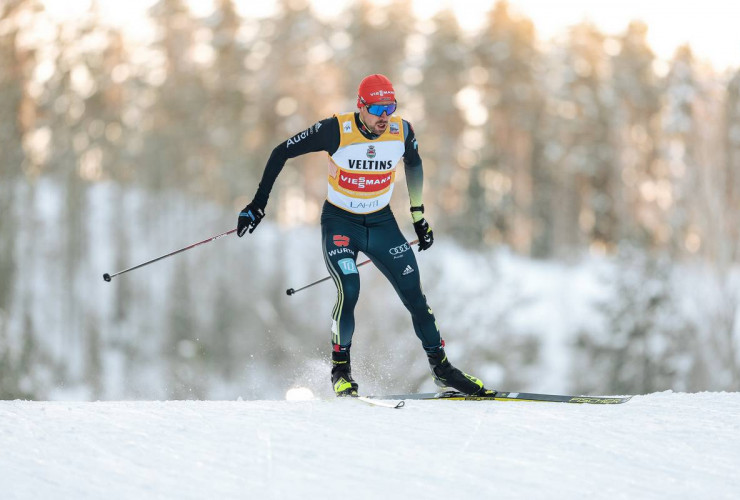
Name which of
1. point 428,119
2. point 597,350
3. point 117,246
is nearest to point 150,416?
point 597,350

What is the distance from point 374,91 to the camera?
5457mm

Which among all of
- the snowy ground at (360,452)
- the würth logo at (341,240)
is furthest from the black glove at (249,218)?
the snowy ground at (360,452)

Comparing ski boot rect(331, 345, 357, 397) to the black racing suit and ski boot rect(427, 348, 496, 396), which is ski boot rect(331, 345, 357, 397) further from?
ski boot rect(427, 348, 496, 396)

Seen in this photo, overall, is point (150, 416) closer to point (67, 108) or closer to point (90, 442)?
point (90, 442)

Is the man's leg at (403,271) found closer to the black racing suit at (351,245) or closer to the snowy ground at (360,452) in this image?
the black racing suit at (351,245)

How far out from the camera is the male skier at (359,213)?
5.61 meters

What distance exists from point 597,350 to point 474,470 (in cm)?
2027

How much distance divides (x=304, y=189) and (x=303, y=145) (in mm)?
27943

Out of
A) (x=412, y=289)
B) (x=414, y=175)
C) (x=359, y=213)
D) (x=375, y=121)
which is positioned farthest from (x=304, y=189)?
(x=375, y=121)

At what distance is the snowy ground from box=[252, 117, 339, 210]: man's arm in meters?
1.31

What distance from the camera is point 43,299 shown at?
2856 cm

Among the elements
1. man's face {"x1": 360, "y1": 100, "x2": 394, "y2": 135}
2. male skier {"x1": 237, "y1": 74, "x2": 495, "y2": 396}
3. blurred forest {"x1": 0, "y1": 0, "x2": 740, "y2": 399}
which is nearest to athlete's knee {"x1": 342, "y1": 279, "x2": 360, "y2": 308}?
male skier {"x1": 237, "y1": 74, "x2": 495, "y2": 396}

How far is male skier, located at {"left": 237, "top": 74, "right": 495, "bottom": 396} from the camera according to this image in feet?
18.4

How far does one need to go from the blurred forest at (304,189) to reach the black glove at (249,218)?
13564 mm
